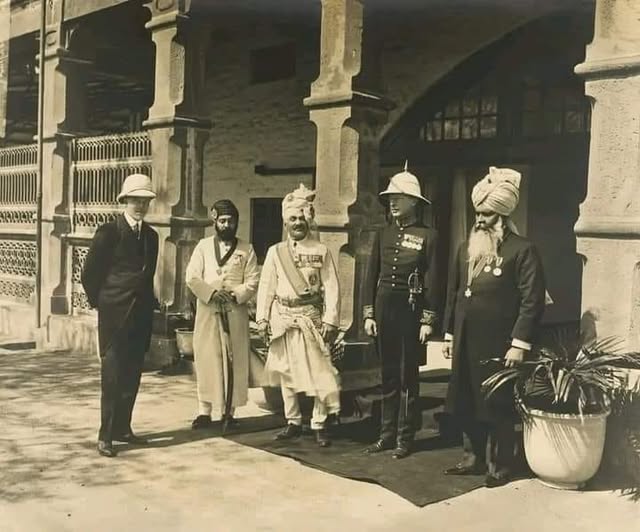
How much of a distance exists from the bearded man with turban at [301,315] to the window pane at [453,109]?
4848 millimetres

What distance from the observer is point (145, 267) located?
5.77 metres

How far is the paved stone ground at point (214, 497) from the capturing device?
4.27 m

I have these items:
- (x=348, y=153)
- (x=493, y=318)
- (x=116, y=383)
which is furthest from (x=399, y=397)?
(x=348, y=153)

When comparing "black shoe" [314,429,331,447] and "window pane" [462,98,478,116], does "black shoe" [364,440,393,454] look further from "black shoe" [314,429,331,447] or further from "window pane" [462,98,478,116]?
"window pane" [462,98,478,116]

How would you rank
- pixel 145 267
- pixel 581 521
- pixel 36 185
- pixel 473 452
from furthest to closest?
1. pixel 36 185
2. pixel 145 267
3. pixel 473 452
4. pixel 581 521

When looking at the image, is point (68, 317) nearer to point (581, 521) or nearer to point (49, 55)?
point (49, 55)

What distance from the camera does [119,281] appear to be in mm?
5680

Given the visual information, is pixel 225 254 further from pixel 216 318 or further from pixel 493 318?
pixel 493 318

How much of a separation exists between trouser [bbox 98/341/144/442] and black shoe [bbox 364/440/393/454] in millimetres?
1730

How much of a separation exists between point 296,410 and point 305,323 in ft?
2.21

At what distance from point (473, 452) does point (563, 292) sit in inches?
211

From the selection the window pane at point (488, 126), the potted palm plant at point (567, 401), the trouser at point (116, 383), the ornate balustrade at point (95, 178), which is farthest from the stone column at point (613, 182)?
the ornate balustrade at point (95, 178)

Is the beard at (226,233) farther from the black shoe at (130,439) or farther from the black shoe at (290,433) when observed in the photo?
the black shoe at (130,439)

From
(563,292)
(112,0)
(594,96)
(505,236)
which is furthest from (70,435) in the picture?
(563,292)
